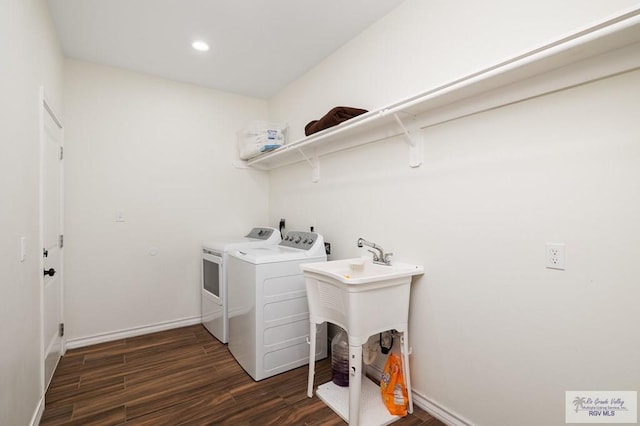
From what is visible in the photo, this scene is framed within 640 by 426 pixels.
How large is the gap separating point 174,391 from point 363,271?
153cm

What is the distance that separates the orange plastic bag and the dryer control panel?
1.03 meters

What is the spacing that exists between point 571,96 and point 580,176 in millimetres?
344

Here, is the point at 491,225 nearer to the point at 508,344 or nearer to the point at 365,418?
the point at 508,344

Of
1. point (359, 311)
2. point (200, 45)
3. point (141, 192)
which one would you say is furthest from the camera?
point (141, 192)

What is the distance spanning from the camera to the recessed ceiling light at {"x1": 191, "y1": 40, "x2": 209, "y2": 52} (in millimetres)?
2426

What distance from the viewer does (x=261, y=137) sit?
3076 mm

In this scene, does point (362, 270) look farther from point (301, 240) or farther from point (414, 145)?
point (414, 145)

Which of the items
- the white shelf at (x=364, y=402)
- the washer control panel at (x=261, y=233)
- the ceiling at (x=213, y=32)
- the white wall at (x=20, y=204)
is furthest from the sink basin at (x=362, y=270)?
the ceiling at (x=213, y=32)

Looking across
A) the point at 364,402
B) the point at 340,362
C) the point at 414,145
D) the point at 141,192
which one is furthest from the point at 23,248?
the point at 414,145

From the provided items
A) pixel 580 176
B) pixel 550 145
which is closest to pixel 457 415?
pixel 580 176

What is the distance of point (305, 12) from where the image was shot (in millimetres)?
2068

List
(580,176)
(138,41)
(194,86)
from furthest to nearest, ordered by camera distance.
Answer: (194,86), (138,41), (580,176)

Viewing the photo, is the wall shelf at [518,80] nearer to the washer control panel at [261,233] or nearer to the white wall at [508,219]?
the white wall at [508,219]

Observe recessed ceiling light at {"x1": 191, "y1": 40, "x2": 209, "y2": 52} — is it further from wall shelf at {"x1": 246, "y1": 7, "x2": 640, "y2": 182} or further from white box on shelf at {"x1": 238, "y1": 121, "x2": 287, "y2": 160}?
wall shelf at {"x1": 246, "y1": 7, "x2": 640, "y2": 182}
